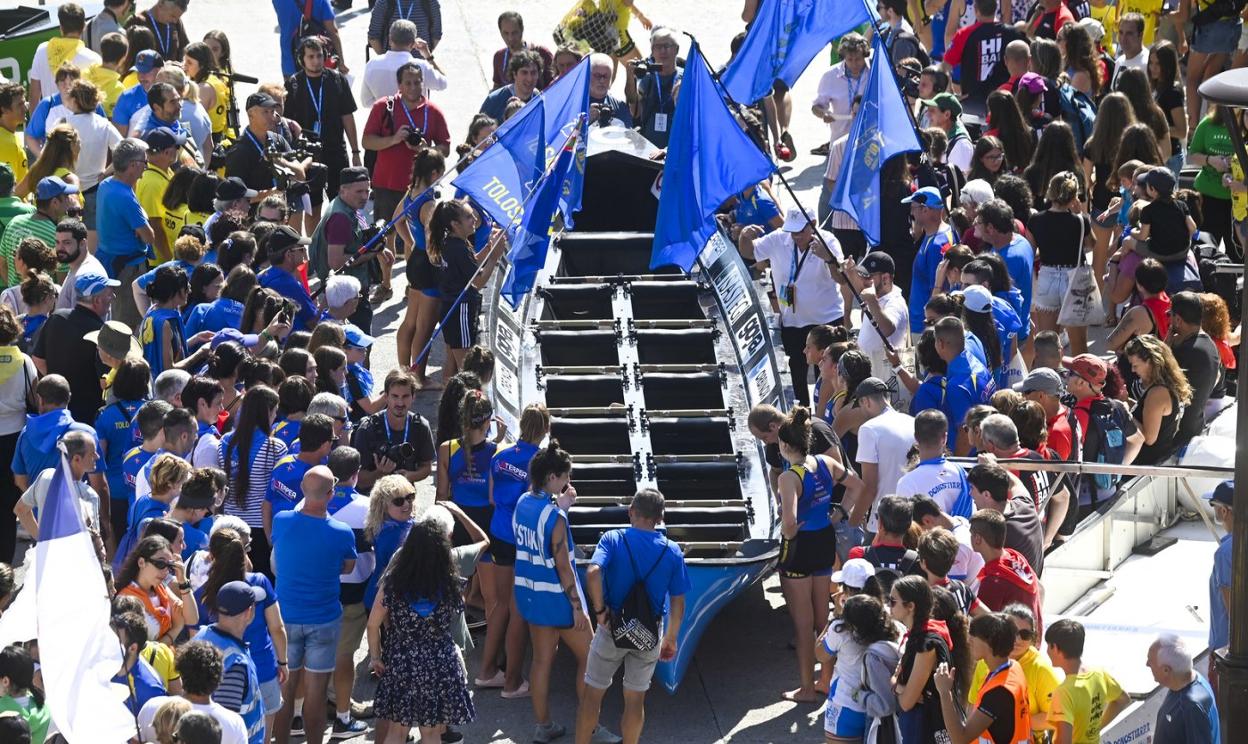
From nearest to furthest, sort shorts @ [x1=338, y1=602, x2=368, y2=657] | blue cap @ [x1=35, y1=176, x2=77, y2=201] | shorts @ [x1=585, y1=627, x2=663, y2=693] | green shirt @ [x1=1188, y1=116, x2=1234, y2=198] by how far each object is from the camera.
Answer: shorts @ [x1=585, y1=627, x2=663, y2=693] < shorts @ [x1=338, y1=602, x2=368, y2=657] < blue cap @ [x1=35, y1=176, x2=77, y2=201] < green shirt @ [x1=1188, y1=116, x2=1234, y2=198]

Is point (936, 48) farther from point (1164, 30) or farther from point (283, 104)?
point (283, 104)

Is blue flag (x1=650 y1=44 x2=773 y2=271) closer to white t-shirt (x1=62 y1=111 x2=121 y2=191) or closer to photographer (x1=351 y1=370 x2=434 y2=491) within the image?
photographer (x1=351 y1=370 x2=434 y2=491)

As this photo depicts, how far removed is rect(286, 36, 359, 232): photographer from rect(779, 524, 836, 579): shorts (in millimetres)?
7225

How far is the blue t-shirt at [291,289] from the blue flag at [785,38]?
3910mm

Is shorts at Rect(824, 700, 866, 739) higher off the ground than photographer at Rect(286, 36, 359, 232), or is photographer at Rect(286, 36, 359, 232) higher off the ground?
photographer at Rect(286, 36, 359, 232)

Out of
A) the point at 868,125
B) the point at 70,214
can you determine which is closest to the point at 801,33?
the point at 868,125

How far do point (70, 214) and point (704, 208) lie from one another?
15.0ft

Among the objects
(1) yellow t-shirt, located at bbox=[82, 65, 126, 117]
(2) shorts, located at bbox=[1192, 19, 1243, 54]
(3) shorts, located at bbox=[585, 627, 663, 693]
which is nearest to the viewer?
(3) shorts, located at bbox=[585, 627, 663, 693]

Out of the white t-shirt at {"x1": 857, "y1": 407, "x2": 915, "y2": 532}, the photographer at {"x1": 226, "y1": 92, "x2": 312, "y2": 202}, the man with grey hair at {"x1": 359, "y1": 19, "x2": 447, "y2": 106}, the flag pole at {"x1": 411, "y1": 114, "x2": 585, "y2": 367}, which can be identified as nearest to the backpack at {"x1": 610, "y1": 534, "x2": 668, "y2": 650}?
the white t-shirt at {"x1": 857, "y1": 407, "x2": 915, "y2": 532}

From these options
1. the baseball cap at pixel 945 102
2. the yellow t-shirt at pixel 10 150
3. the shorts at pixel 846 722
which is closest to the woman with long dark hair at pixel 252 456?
the shorts at pixel 846 722

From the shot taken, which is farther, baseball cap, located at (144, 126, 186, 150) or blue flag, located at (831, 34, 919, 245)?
baseball cap, located at (144, 126, 186, 150)

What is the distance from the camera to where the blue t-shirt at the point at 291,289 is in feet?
39.9

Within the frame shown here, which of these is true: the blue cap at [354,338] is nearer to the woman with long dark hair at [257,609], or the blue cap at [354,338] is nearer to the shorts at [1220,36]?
the woman with long dark hair at [257,609]

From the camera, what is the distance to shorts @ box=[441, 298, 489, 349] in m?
13.3
